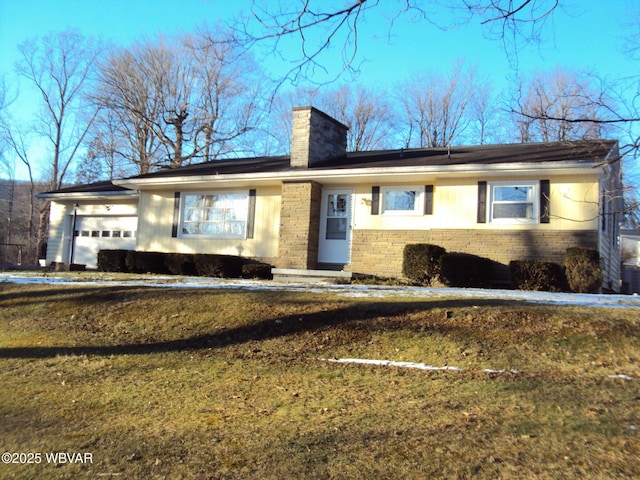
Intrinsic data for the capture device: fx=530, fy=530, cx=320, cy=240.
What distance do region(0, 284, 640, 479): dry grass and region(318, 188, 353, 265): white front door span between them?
645 centimetres

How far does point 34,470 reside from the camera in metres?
3.51

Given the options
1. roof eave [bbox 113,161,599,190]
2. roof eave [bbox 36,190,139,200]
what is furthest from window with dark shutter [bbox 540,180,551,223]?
roof eave [bbox 36,190,139,200]

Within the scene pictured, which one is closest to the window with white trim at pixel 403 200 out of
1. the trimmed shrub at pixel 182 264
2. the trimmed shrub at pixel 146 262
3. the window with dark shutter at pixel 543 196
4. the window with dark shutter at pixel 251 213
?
the window with dark shutter at pixel 543 196

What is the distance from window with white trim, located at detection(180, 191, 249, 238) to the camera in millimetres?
16500

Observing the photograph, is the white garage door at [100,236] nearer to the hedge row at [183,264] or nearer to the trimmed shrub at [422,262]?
the hedge row at [183,264]

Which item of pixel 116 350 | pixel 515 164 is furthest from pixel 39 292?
pixel 515 164

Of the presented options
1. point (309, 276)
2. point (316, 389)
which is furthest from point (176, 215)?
point (316, 389)

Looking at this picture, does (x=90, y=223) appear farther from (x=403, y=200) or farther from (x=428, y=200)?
(x=428, y=200)

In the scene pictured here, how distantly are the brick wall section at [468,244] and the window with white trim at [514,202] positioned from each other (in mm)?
361

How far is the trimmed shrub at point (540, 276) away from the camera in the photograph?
11.8m

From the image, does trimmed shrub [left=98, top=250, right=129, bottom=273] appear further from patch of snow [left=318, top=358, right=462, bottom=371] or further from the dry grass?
patch of snow [left=318, top=358, right=462, bottom=371]

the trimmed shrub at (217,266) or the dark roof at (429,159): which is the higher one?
the dark roof at (429,159)

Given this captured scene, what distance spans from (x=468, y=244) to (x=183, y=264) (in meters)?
7.97

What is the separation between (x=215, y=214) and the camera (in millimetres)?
16859
